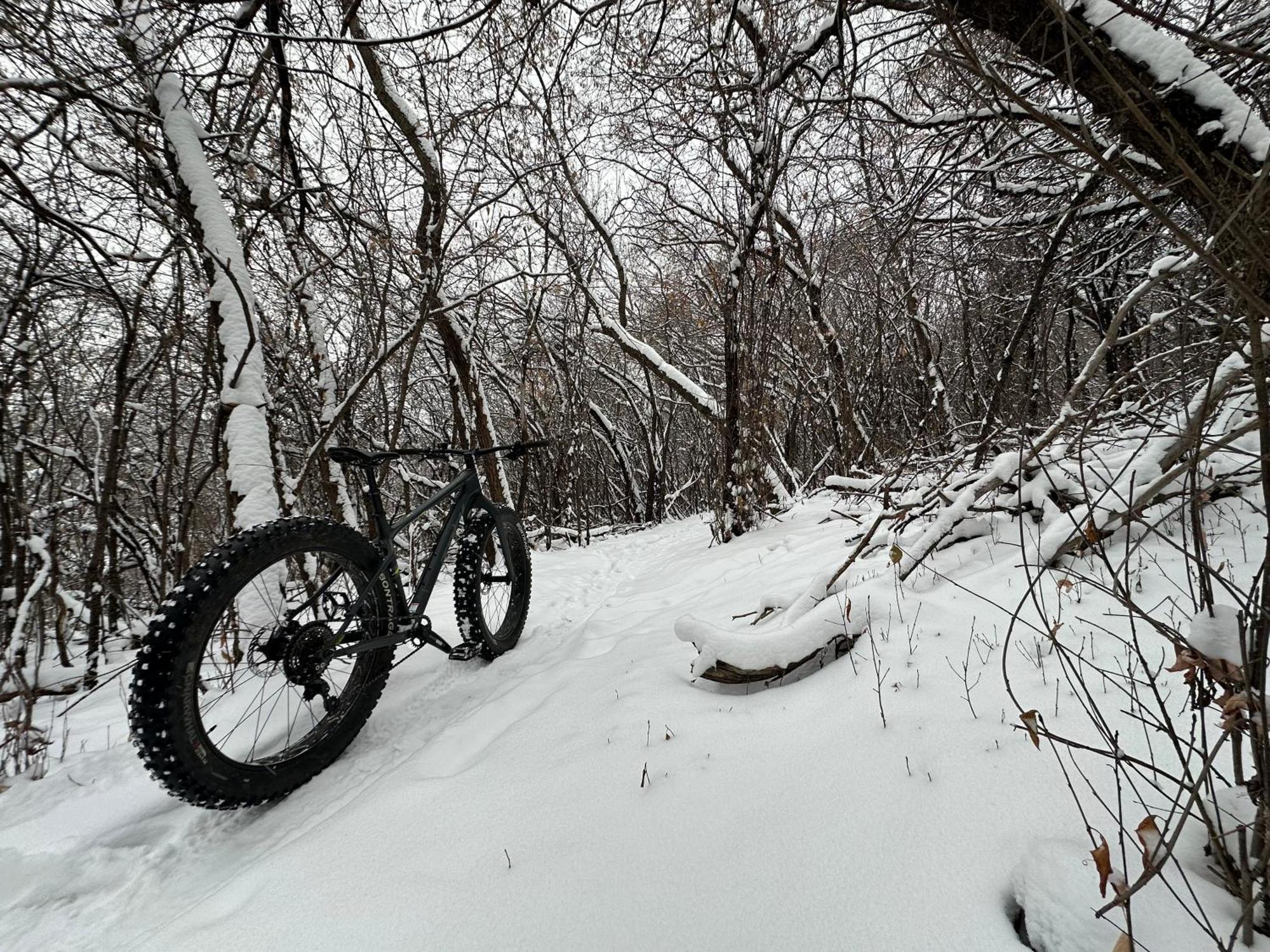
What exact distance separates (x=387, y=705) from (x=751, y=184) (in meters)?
5.11

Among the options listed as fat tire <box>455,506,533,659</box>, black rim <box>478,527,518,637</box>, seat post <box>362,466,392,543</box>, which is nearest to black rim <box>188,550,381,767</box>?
seat post <box>362,466,392,543</box>

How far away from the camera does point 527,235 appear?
830cm

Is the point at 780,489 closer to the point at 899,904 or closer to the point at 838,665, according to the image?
the point at 838,665

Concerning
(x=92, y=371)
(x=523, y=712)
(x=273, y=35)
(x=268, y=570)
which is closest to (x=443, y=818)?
(x=523, y=712)

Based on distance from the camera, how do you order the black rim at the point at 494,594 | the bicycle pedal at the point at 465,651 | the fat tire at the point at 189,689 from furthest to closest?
the black rim at the point at 494,594 → the bicycle pedal at the point at 465,651 → the fat tire at the point at 189,689

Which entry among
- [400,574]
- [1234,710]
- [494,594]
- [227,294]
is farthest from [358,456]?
[1234,710]

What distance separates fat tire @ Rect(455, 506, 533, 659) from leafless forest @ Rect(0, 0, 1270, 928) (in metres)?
0.97

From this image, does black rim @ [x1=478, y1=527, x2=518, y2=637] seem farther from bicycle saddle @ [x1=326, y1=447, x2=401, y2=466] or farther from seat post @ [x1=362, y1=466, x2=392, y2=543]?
bicycle saddle @ [x1=326, y1=447, x2=401, y2=466]

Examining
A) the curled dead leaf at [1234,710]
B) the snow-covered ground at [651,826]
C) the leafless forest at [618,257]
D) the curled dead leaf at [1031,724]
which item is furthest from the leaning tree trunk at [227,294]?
the curled dead leaf at [1234,710]

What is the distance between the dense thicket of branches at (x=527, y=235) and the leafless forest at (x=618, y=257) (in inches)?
1.4

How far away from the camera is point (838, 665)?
1.86m

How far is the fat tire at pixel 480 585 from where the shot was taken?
8.71ft

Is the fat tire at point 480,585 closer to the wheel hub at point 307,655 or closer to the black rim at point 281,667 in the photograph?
the black rim at point 281,667

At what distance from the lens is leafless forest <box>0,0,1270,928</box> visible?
5.61 feet
